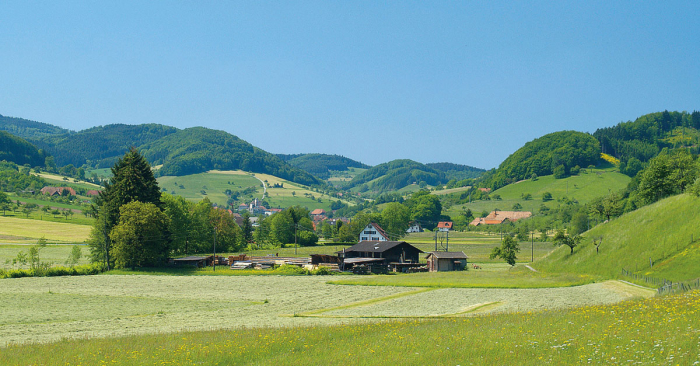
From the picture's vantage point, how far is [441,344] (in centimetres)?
1931

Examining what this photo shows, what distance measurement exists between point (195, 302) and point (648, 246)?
154 ft

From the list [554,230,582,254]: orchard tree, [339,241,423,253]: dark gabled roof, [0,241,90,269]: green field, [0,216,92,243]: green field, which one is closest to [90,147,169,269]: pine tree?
[0,241,90,269]: green field

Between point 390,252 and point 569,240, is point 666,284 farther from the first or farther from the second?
point 390,252

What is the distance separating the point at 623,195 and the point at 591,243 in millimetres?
78451

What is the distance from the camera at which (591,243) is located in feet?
229

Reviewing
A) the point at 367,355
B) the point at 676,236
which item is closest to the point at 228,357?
the point at 367,355

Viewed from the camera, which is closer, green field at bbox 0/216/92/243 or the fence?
the fence

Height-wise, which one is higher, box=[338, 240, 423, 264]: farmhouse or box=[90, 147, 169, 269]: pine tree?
box=[90, 147, 169, 269]: pine tree

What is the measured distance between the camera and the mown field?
1217 inches

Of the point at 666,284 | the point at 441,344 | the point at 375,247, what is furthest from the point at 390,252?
the point at 441,344

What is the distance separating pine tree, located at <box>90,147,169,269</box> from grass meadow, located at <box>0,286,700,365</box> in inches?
2341

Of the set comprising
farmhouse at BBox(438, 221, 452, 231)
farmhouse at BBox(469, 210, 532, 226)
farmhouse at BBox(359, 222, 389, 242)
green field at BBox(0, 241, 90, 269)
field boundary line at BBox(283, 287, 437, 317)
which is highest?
farmhouse at BBox(469, 210, 532, 226)

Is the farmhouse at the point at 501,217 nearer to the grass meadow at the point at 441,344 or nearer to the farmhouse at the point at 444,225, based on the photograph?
the farmhouse at the point at 444,225

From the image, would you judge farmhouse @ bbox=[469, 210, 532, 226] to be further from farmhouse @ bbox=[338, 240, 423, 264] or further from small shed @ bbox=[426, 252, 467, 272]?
small shed @ bbox=[426, 252, 467, 272]
